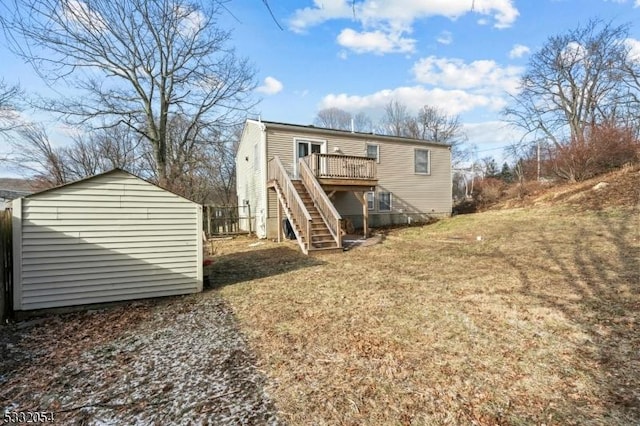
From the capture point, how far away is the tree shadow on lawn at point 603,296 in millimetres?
2631

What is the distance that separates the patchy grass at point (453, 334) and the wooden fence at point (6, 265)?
10.3 feet

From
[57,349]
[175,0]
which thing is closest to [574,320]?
[57,349]

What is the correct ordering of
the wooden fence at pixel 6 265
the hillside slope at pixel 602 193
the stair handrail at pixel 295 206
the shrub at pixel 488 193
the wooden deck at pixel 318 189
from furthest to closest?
1. the shrub at pixel 488 193
2. the hillside slope at pixel 602 193
3. the wooden deck at pixel 318 189
4. the stair handrail at pixel 295 206
5. the wooden fence at pixel 6 265

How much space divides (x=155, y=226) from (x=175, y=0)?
12.0ft

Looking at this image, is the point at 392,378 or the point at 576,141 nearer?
the point at 392,378

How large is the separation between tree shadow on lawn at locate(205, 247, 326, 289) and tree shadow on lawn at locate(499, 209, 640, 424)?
5.11 m

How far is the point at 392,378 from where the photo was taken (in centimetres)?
291

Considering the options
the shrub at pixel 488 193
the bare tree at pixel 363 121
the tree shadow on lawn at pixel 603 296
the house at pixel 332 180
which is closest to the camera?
the tree shadow on lawn at pixel 603 296

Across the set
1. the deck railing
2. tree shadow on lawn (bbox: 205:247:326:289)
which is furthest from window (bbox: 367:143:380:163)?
tree shadow on lawn (bbox: 205:247:326:289)

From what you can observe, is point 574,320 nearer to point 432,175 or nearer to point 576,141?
point 432,175

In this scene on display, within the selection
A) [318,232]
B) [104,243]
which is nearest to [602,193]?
[318,232]

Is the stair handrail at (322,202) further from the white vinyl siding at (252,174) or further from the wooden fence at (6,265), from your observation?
the wooden fence at (6,265)

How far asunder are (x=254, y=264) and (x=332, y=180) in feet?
14.9

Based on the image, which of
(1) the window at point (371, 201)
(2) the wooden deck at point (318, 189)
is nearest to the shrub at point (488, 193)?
(1) the window at point (371, 201)
